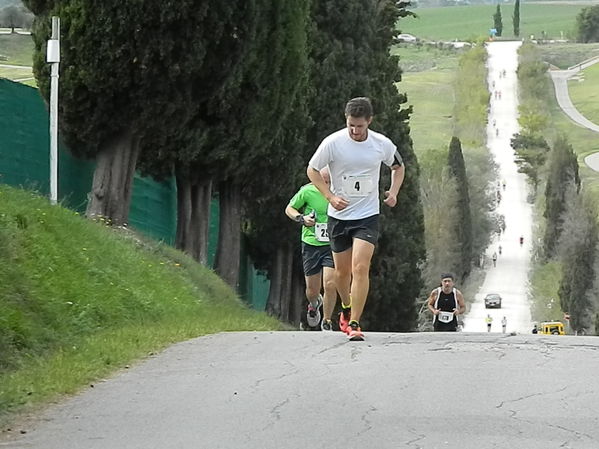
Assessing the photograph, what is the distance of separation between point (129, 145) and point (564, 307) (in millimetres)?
57862

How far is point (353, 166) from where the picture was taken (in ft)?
39.4

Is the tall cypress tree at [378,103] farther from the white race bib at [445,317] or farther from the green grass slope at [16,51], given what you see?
the white race bib at [445,317]

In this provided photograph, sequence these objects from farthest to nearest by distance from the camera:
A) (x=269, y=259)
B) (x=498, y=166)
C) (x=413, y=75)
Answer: (x=413, y=75) < (x=498, y=166) < (x=269, y=259)

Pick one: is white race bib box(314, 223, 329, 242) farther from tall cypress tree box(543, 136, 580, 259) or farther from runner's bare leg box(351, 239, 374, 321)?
tall cypress tree box(543, 136, 580, 259)

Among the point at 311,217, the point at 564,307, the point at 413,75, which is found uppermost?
the point at 413,75

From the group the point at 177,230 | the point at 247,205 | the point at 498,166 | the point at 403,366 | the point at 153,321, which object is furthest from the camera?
the point at 498,166


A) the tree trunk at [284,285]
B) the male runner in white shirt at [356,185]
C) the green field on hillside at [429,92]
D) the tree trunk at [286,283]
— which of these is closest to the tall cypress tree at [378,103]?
the tree trunk at [284,285]

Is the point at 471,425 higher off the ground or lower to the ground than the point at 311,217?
lower

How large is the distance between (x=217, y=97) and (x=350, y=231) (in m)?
9.09

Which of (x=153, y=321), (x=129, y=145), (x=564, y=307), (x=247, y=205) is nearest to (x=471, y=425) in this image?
(x=153, y=321)

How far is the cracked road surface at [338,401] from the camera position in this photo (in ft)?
24.4

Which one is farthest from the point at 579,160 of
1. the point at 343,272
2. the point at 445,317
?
the point at 343,272

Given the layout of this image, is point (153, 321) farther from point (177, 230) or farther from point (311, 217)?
point (177, 230)

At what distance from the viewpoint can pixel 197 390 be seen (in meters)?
8.95
